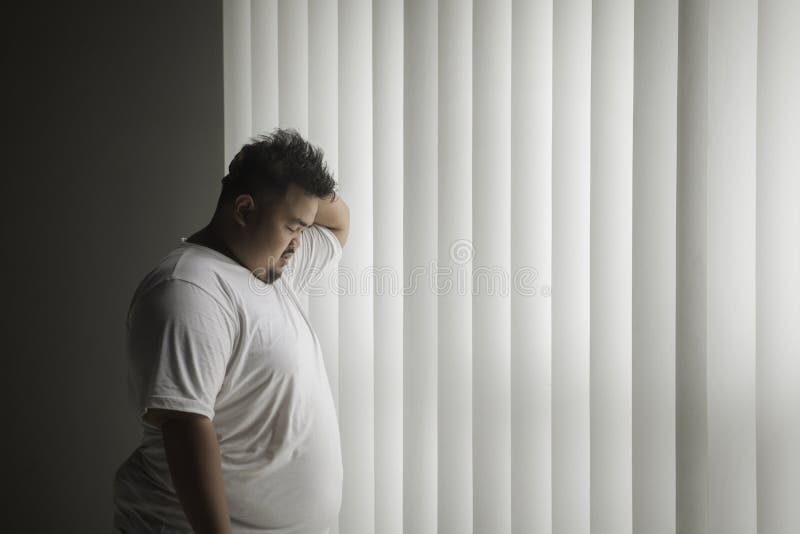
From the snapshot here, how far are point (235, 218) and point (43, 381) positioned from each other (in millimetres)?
1109

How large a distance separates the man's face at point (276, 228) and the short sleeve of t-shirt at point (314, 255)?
199mm

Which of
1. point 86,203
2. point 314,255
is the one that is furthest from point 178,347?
point 86,203

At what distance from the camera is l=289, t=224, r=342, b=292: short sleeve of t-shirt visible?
129 centimetres

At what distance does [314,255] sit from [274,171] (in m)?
0.32

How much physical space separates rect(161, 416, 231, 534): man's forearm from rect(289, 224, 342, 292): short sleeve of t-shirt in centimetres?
44

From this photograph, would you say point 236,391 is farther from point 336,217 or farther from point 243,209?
point 336,217

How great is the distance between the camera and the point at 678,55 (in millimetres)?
1187

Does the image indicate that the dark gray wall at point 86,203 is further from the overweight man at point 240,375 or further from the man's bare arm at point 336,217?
the overweight man at point 240,375

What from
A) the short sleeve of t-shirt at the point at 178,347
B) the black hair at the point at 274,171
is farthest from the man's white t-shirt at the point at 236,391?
the black hair at the point at 274,171

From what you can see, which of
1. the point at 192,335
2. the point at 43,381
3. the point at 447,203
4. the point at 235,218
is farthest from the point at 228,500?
the point at 43,381

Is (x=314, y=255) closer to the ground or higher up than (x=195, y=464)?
higher up

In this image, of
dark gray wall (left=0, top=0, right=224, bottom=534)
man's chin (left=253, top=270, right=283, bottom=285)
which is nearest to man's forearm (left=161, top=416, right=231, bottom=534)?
man's chin (left=253, top=270, right=283, bottom=285)

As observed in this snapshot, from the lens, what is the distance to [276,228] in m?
1.04

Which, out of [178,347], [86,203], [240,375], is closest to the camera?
[178,347]
